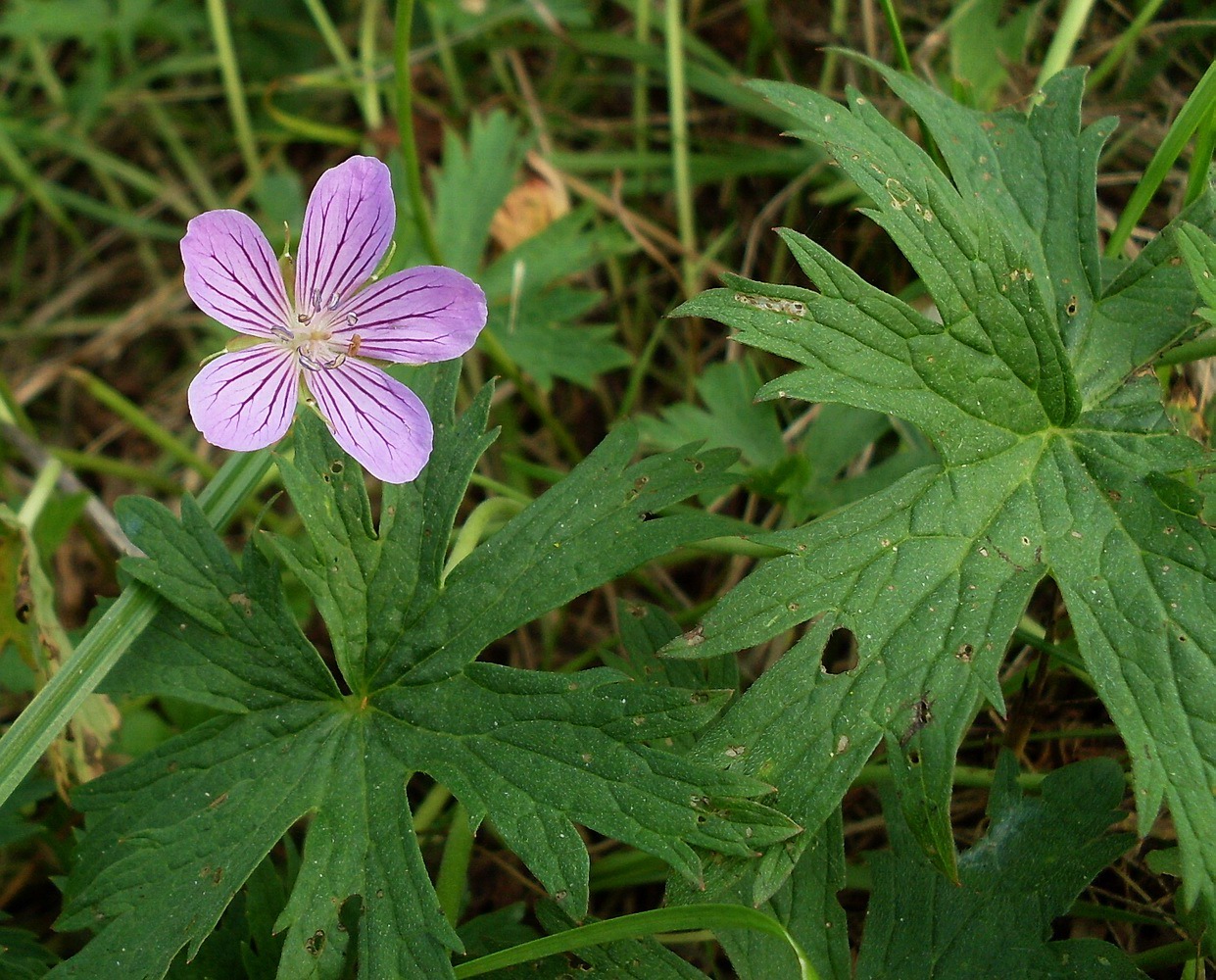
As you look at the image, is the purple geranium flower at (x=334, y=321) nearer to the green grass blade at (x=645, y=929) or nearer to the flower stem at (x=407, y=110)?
the flower stem at (x=407, y=110)

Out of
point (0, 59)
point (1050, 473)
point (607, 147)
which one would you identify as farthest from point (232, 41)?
point (1050, 473)

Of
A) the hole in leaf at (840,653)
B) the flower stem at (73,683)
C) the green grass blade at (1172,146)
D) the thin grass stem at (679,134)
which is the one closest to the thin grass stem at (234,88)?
the thin grass stem at (679,134)

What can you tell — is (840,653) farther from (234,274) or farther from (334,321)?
(234,274)

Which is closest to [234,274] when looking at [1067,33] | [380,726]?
[380,726]

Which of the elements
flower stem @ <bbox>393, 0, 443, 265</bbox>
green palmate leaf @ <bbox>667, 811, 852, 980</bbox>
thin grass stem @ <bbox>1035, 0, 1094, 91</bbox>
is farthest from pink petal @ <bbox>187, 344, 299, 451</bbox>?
thin grass stem @ <bbox>1035, 0, 1094, 91</bbox>

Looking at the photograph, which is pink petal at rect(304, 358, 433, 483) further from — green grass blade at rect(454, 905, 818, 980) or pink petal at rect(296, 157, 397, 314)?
green grass blade at rect(454, 905, 818, 980)

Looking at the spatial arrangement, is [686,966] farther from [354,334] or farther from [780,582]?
[354,334]
